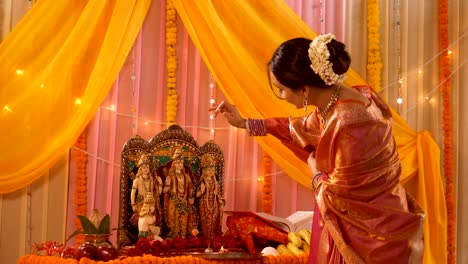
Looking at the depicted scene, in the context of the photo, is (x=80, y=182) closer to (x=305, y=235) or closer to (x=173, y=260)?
(x=173, y=260)

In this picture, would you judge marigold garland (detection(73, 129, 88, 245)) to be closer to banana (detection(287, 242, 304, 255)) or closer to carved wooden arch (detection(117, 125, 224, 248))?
carved wooden arch (detection(117, 125, 224, 248))

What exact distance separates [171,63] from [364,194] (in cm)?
216

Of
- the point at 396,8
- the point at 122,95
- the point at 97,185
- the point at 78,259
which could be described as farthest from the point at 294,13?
the point at 78,259

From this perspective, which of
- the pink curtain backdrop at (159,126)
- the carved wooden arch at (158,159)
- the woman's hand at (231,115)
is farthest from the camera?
the pink curtain backdrop at (159,126)

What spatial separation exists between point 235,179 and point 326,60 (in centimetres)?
208

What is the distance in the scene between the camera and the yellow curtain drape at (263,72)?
15.3ft

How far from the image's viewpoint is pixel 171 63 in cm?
487

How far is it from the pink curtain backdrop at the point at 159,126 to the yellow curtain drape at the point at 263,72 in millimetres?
262

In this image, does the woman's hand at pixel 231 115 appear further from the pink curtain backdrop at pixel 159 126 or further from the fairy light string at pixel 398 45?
the fairy light string at pixel 398 45

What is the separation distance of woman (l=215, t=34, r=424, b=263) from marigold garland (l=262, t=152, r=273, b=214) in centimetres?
178

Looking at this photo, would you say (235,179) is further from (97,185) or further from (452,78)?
(452,78)

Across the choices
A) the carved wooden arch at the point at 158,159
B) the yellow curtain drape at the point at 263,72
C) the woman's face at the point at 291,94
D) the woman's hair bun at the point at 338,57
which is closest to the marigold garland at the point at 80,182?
the carved wooden arch at the point at 158,159

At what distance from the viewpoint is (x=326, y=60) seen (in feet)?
9.87

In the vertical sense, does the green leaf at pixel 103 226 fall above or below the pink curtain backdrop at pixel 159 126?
below
